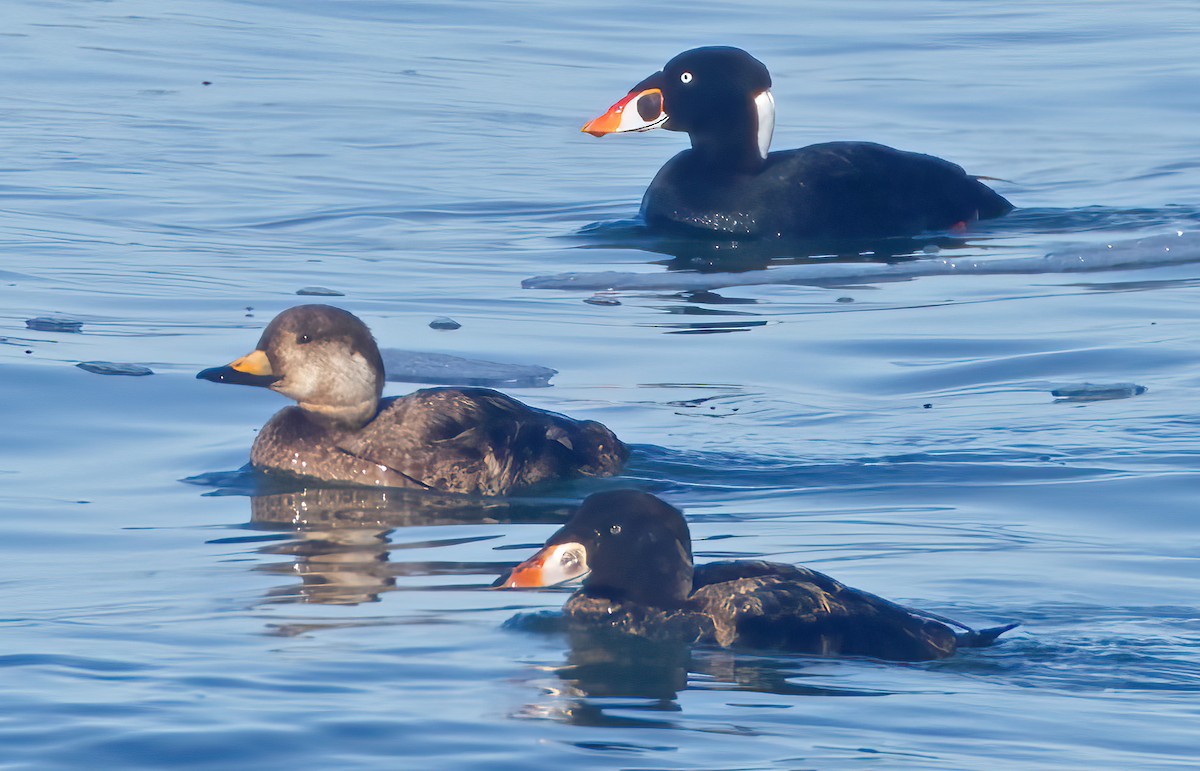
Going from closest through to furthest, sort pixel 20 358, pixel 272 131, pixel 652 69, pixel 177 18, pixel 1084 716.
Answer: pixel 1084 716, pixel 20 358, pixel 272 131, pixel 652 69, pixel 177 18

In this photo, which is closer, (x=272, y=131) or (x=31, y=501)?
(x=31, y=501)

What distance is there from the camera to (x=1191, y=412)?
9.11 metres

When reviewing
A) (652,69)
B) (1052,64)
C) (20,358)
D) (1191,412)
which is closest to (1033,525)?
(1191,412)

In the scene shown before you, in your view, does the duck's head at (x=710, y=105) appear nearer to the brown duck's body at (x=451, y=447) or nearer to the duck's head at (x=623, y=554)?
the brown duck's body at (x=451, y=447)

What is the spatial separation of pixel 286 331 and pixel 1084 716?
12.9 feet

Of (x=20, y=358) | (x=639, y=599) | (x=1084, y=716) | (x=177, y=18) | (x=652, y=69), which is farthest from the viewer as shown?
(x=177, y=18)

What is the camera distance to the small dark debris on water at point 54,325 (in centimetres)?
1083

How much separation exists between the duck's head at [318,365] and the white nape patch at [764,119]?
18.8ft

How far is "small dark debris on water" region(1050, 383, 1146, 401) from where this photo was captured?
9.45 meters

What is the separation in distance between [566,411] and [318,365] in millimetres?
1246

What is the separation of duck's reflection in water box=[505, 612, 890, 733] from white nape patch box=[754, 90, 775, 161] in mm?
7871

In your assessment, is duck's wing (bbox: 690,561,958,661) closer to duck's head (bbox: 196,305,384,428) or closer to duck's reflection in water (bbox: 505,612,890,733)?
duck's reflection in water (bbox: 505,612,890,733)

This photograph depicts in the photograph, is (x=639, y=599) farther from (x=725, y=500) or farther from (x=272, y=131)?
(x=272, y=131)

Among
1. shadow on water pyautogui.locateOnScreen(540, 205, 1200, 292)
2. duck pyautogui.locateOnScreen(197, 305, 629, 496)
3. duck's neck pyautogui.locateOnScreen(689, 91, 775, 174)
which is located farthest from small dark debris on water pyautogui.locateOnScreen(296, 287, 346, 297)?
duck pyautogui.locateOnScreen(197, 305, 629, 496)
